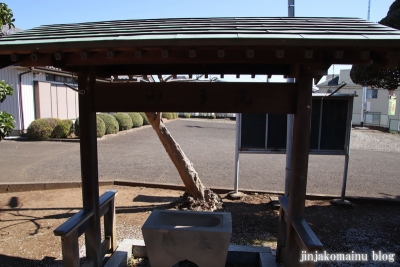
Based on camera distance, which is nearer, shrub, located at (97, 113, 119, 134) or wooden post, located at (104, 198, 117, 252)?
wooden post, located at (104, 198, 117, 252)

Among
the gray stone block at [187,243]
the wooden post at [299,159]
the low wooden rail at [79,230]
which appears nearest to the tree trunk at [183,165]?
the low wooden rail at [79,230]

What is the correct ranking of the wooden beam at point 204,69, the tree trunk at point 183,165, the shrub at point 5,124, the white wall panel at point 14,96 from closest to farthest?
the wooden beam at point 204,69
the shrub at point 5,124
the tree trunk at point 183,165
the white wall panel at point 14,96

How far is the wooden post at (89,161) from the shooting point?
10.1 feet

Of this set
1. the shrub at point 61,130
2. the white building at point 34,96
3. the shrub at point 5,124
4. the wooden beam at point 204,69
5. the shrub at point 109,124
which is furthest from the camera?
the shrub at point 109,124

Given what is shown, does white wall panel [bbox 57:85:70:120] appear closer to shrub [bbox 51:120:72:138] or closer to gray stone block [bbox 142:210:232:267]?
shrub [bbox 51:120:72:138]

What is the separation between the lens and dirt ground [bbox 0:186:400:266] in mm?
3992

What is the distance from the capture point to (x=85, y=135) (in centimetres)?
312

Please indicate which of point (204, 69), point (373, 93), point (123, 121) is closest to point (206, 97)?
point (204, 69)

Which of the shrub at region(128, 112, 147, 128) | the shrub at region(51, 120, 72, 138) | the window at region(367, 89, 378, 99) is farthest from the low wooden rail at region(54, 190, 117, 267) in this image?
the window at region(367, 89, 378, 99)

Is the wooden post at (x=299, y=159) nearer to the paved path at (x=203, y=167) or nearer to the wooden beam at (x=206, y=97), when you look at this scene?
the wooden beam at (x=206, y=97)

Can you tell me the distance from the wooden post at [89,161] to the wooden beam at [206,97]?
297mm

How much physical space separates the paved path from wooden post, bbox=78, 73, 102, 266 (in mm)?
4065

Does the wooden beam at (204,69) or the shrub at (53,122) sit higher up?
the wooden beam at (204,69)

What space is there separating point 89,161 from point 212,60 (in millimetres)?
1801
